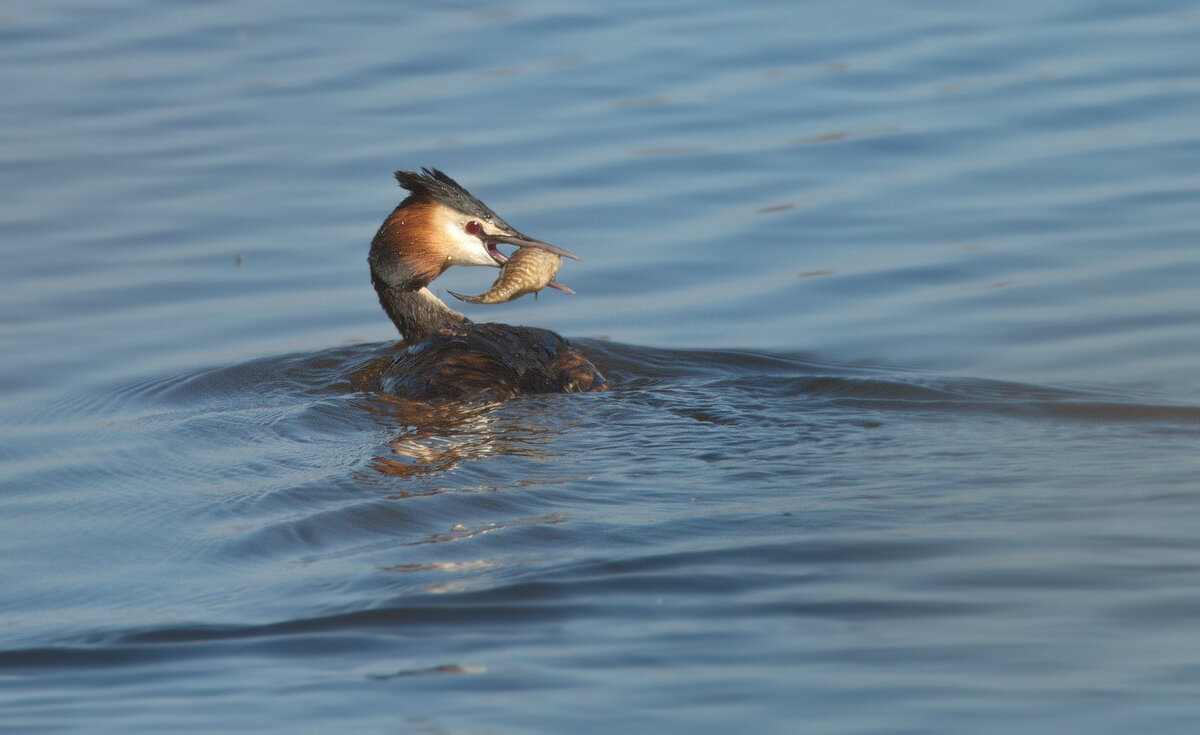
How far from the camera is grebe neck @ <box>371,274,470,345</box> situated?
28.0 feet

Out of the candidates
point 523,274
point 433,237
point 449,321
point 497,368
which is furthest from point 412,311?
point 497,368

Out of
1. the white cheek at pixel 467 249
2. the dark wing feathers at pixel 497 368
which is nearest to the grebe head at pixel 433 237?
the white cheek at pixel 467 249

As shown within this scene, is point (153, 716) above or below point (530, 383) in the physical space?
below

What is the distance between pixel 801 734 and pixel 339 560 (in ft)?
6.22

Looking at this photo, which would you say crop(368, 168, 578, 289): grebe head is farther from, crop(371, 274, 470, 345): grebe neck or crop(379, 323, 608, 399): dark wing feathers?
crop(379, 323, 608, 399): dark wing feathers

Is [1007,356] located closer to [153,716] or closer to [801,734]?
[801,734]

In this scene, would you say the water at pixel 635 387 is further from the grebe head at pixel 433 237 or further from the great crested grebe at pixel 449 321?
the grebe head at pixel 433 237

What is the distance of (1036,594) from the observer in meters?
4.56

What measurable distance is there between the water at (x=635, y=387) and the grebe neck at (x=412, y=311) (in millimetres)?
186

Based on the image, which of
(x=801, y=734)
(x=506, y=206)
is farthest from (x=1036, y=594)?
(x=506, y=206)

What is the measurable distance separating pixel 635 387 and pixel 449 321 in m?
1.44

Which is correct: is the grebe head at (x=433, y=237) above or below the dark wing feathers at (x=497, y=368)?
above

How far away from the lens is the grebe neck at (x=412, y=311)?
28.0ft

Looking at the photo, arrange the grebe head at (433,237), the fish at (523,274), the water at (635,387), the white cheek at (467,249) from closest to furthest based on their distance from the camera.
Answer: the water at (635,387) → the fish at (523,274) → the grebe head at (433,237) → the white cheek at (467,249)
